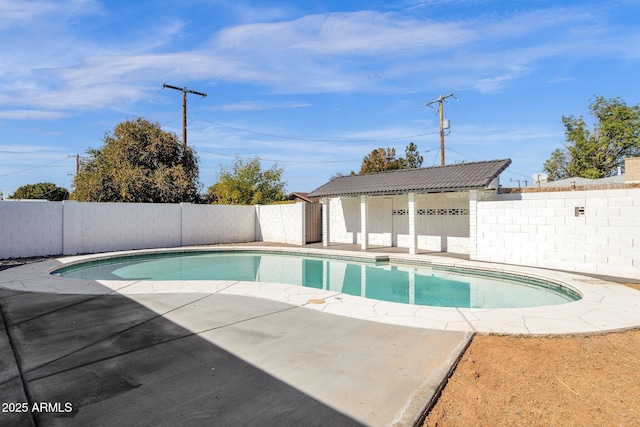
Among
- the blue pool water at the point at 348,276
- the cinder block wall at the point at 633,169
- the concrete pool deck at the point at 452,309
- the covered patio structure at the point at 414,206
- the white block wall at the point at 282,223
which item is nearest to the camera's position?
the concrete pool deck at the point at 452,309

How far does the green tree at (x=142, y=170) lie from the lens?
16.8 metres

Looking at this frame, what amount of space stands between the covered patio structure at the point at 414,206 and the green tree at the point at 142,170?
7.92m

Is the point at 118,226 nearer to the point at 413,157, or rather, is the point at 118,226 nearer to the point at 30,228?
the point at 30,228

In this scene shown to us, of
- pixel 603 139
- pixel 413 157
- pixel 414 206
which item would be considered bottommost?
pixel 414 206

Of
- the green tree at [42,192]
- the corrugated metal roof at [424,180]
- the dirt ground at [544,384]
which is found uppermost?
the green tree at [42,192]

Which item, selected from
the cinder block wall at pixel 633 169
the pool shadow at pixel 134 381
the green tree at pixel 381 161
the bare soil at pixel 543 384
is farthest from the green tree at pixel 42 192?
the cinder block wall at pixel 633 169

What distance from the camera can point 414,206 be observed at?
39.8 ft

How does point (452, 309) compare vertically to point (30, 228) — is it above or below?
below

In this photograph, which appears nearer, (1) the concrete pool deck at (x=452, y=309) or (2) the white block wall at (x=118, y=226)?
(1) the concrete pool deck at (x=452, y=309)

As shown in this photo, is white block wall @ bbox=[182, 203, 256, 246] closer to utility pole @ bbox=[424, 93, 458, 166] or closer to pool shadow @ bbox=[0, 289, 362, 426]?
utility pole @ bbox=[424, 93, 458, 166]

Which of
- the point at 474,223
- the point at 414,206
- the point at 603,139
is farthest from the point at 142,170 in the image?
the point at 603,139

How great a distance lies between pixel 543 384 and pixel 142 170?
18.9 meters

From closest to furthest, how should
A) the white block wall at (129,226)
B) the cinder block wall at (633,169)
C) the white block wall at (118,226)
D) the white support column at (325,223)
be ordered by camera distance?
the white block wall at (129,226) < the white block wall at (118,226) < the cinder block wall at (633,169) < the white support column at (325,223)

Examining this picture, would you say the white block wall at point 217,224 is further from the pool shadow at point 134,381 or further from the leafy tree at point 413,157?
the leafy tree at point 413,157
